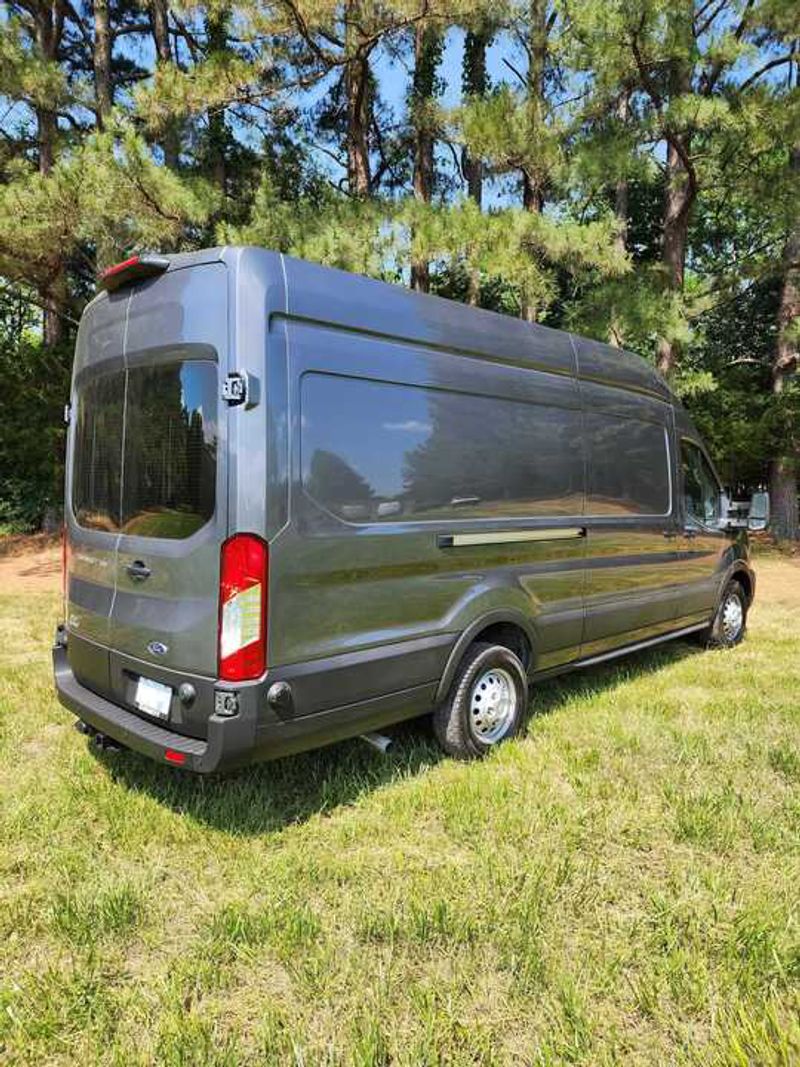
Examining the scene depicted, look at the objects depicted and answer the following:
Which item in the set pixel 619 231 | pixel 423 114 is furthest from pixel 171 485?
pixel 423 114

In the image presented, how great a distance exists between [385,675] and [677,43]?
846 centimetres

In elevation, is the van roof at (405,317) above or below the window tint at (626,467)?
above

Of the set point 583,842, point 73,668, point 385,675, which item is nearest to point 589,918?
point 583,842

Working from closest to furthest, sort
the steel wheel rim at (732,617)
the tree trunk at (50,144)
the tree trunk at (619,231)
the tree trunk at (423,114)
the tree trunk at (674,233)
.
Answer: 1. the steel wheel rim at (732,617)
2. the tree trunk at (619,231)
3. the tree trunk at (423,114)
4. the tree trunk at (674,233)
5. the tree trunk at (50,144)

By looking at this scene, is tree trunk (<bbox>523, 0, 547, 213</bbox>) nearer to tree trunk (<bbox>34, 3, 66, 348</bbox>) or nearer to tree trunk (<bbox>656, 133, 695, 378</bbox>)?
tree trunk (<bbox>656, 133, 695, 378</bbox>)

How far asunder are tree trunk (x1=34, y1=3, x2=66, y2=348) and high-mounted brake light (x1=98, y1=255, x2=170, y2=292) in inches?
292

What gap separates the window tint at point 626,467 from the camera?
4.71 m

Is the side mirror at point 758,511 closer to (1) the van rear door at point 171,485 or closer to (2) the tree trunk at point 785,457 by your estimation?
Answer: (1) the van rear door at point 171,485

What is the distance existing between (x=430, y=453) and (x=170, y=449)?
125 centimetres

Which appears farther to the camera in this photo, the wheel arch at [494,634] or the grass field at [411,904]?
the wheel arch at [494,634]

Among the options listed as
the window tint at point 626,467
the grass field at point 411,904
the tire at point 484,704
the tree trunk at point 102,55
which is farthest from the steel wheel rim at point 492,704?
the tree trunk at point 102,55

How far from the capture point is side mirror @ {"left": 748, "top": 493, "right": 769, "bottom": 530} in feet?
18.7

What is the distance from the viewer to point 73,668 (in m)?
3.86

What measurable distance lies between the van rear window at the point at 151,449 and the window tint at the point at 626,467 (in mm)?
2614
